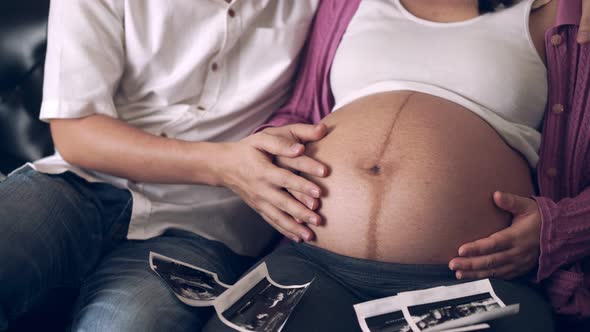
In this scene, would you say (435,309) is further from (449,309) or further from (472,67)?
(472,67)

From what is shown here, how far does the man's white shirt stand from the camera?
114 cm

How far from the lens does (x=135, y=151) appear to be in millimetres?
1144

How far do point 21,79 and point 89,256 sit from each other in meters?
0.52

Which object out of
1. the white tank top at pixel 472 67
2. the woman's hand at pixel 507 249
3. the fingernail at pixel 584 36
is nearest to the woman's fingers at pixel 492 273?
the woman's hand at pixel 507 249

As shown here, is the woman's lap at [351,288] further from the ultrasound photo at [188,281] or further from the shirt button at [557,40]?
the shirt button at [557,40]

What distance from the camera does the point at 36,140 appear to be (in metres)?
1.40

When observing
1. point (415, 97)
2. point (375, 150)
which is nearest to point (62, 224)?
point (375, 150)

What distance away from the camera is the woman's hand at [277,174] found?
40.4 inches

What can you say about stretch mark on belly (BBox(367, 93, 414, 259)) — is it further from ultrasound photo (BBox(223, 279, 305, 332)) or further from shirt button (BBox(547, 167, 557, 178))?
shirt button (BBox(547, 167, 557, 178))

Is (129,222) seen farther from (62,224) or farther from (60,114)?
(60,114)

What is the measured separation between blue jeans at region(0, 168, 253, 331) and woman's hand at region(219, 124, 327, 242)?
0.62 feet

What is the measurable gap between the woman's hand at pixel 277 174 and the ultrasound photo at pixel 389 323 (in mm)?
204

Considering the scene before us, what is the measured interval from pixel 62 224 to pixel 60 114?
22cm

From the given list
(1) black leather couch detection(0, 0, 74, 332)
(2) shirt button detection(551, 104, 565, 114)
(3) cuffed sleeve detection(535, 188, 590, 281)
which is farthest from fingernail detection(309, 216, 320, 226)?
(1) black leather couch detection(0, 0, 74, 332)
